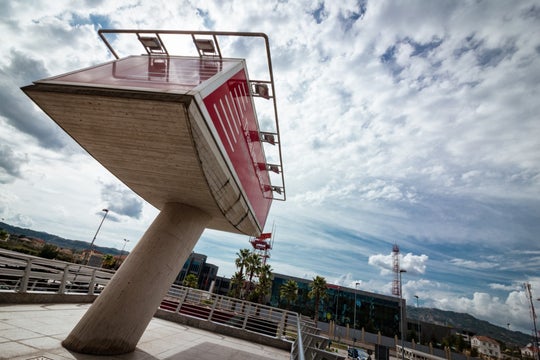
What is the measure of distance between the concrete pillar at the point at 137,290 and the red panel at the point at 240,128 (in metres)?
2.66

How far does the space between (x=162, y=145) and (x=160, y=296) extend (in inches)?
187

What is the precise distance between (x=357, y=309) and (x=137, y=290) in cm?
7035

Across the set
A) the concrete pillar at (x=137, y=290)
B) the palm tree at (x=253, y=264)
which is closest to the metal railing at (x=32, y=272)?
the concrete pillar at (x=137, y=290)

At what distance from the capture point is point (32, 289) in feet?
30.2

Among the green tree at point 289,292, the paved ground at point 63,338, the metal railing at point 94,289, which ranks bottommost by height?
the paved ground at point 63,338

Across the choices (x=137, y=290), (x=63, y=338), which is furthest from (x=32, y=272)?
(x=137, y=290)

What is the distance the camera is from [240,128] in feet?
26.4

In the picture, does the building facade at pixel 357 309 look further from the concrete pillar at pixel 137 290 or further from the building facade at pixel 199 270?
the concrete pillar at pixel 137 290

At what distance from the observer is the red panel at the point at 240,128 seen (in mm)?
6094

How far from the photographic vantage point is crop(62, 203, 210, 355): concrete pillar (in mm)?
6125

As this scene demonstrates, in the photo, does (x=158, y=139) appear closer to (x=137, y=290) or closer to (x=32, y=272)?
(x=137, y=290)

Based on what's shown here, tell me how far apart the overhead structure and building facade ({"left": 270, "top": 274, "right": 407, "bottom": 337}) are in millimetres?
61733

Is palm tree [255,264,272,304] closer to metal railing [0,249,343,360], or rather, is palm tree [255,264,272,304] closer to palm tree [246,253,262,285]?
palm tree [246,253,262,285]

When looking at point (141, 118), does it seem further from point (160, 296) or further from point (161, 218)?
point (160, 296)
